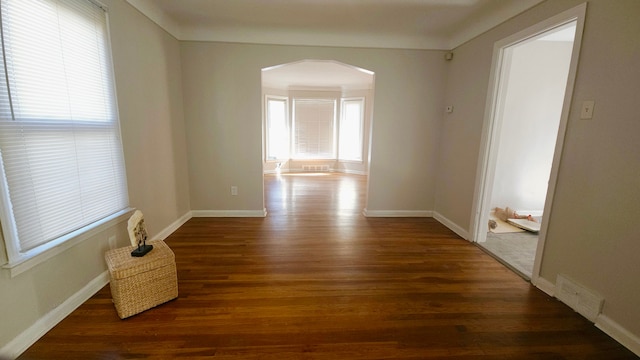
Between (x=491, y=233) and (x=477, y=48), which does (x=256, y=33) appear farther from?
(x=491, y=233)

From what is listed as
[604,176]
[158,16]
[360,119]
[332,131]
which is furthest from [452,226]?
[332,131]

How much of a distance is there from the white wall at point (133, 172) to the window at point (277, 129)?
4426 millimetres

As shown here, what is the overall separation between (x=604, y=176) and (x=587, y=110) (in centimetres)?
47

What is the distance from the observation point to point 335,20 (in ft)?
9.95

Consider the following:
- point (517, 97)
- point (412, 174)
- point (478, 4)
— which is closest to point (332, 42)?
→ point (478, 4)

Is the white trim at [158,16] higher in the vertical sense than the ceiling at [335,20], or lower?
lower

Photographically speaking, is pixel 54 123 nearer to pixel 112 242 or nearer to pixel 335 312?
pixel 112 242

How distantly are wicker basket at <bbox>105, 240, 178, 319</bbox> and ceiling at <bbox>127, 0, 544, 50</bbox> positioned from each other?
2280 millimetres

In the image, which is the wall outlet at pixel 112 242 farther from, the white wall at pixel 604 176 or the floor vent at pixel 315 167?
the floor vent at pixel 315 167

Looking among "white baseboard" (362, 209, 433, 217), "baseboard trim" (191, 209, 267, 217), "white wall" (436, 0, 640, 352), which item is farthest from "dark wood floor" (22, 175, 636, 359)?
"white baseboard" (362, 209, 433, 217)

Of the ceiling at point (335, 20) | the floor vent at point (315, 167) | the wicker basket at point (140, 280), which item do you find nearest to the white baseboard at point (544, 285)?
the ceiling at point (335, 20)

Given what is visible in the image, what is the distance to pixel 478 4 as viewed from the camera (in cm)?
261

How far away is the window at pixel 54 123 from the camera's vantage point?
1.44m

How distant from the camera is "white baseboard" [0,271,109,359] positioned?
56.0 inches
